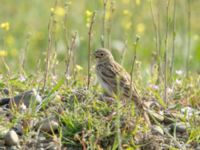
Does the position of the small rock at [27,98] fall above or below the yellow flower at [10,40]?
above

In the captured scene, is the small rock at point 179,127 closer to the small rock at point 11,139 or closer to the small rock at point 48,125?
the small rock at point 48,125

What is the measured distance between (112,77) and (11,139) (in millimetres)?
1978

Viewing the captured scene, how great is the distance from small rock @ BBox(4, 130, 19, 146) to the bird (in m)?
1.36

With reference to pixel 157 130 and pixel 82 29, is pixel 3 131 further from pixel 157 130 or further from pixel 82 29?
pixel 82 29

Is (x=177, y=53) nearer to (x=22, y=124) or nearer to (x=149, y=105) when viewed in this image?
(x=149, y=105)

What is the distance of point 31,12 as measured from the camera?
15648mm

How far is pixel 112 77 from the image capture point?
28.1 feet

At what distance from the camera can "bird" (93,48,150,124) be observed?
807 centimetres

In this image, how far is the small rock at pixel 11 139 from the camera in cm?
688

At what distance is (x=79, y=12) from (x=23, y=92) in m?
8.12

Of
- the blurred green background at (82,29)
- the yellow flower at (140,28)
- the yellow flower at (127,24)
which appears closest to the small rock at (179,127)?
the yellow flower at (127,24)

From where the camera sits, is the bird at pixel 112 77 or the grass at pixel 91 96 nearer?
the grass at pixel 91 96

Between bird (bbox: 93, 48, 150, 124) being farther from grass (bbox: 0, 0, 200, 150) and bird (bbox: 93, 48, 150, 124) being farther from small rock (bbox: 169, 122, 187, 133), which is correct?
small rock (bbox: 169, 122, 187, 133)

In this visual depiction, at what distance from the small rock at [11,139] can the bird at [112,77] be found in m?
1.36
